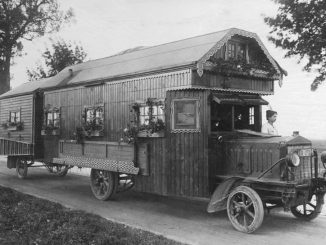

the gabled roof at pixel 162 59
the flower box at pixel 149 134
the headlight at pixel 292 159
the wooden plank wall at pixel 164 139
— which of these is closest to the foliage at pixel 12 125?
the gabled roof at pixel 162 59

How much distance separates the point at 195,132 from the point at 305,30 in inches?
362

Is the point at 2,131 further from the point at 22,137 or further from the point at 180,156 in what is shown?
the point at 180,156

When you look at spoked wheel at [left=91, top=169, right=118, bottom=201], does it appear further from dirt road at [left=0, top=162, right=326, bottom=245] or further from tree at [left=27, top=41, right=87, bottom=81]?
tree at [left=27, top=41, right=87, bottom=81]

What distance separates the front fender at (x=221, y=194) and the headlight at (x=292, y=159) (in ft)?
3.64

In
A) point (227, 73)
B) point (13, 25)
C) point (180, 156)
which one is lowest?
point (180, 156)

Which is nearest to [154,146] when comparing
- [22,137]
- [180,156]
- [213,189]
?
[180,156]

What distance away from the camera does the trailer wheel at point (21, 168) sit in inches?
607

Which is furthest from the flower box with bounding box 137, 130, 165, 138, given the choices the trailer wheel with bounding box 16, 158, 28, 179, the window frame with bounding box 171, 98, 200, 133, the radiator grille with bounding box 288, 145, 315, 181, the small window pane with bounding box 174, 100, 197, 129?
the trailer wheel with bounding box 16, 158, 28, 179

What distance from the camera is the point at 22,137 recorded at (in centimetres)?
1570

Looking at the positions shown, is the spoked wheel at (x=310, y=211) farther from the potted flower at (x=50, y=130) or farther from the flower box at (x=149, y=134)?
the potted flower at (x=50, y=130)

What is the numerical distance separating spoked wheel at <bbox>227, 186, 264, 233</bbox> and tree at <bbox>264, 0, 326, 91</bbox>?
9.03m

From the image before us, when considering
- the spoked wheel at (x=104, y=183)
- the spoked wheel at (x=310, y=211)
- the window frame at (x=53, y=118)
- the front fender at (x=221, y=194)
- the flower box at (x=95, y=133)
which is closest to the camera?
the front fender at (x=221, y=194)

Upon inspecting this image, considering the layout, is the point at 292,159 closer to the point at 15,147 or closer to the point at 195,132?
the point at 195,132

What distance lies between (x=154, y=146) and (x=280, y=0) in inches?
369
